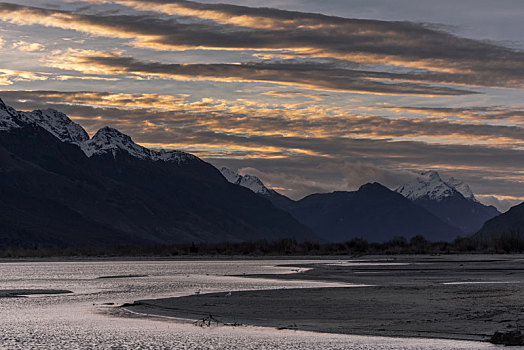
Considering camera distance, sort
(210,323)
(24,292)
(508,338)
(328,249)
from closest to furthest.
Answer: (508,338), (210,323), (24,292), (328,249)

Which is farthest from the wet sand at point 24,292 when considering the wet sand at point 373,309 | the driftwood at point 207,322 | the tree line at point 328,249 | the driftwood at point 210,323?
the tree line at point 328,249

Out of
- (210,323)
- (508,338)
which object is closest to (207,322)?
(210,323)

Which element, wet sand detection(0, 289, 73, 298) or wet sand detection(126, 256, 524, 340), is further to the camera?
wet sand detection(0, 289, 73, 298)

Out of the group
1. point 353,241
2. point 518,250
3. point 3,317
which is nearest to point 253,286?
point 3,317

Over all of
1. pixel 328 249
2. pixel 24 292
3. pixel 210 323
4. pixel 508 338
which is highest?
pixel 508 338

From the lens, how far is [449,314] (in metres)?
36.5

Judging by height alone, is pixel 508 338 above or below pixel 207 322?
above

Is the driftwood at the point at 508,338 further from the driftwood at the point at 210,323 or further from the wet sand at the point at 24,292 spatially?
the wet sand at the point at 24,292

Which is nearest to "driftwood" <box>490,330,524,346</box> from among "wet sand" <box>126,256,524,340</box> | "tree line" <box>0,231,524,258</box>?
"wet sand" <box>126,256,524,340</box>

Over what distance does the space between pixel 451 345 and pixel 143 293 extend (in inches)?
1166

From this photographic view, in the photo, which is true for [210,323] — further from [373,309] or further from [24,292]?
[24,292]

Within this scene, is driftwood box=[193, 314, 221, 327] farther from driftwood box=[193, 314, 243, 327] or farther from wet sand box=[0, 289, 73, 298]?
wet sand box=[0, 289, 73, 298]

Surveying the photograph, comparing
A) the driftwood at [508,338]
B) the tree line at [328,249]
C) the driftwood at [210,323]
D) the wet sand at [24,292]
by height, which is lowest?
the tree line at [328,249]

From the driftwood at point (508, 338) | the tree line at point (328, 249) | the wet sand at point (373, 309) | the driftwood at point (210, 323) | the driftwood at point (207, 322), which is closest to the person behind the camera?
the driftwood at point (508, 338)
